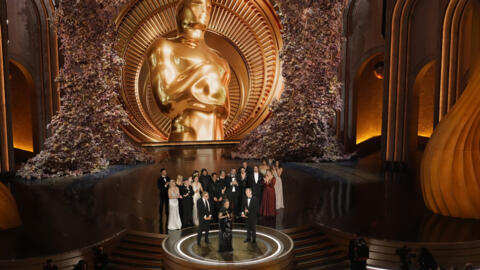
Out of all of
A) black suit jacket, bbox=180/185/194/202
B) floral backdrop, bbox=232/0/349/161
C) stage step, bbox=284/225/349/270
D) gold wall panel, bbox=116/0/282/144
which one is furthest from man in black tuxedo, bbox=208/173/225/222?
gold wall panel, bbox=116/0/282/144

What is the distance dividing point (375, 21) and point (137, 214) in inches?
384

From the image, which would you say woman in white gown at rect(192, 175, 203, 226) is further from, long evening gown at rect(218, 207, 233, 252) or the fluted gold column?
the fluted gold column

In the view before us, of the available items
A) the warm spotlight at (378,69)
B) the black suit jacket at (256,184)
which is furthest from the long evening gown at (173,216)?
the warm spotlight at (378,69)

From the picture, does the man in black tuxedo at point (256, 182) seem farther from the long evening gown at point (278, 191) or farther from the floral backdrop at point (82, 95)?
the floral backdrop at point (82, 95)

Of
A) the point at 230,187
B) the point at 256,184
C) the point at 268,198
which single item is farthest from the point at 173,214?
the point at 268,198

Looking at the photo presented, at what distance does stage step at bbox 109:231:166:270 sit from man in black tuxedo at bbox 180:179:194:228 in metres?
0.63

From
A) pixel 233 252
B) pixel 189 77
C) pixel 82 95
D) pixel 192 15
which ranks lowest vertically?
pixel 233 252

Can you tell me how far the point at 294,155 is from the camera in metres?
11.3

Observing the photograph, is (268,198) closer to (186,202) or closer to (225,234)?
(186,202)

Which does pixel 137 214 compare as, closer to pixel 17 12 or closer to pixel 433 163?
pixel 433 163

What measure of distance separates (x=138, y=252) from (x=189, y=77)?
8.90 m

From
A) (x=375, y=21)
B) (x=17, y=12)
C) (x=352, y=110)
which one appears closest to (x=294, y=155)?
(x=352, y=110)

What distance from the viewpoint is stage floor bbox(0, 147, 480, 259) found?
201 inches

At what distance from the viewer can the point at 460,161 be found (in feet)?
19.3
